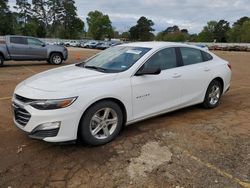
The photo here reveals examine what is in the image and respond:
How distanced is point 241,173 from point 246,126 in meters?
2.08

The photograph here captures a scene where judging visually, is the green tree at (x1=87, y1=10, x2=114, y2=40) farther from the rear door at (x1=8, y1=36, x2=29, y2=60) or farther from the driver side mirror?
the driver side mirror

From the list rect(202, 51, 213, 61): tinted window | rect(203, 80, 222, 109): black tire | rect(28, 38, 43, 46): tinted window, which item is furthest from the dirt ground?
rect(28, 38, 43, 46): tinted window

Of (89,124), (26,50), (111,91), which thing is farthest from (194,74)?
(26,50)

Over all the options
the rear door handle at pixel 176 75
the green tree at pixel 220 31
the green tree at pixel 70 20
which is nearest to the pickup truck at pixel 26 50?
the rear door handle at pixel 176 75

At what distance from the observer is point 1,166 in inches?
155

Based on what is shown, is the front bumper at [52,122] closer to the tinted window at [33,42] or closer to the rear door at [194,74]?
the rear door at [194,74]

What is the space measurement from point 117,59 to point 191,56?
1.78 meters

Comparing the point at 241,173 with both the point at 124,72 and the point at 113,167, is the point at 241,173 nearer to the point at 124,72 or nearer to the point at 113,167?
the point at 113,167

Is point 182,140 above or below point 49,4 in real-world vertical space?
below

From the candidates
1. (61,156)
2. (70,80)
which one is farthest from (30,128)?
(70,80)

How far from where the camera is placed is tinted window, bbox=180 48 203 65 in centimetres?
602

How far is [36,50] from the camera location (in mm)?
16469

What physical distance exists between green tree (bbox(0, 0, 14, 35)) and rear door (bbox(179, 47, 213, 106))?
8741cm

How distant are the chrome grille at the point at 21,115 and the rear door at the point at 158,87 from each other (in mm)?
1688
